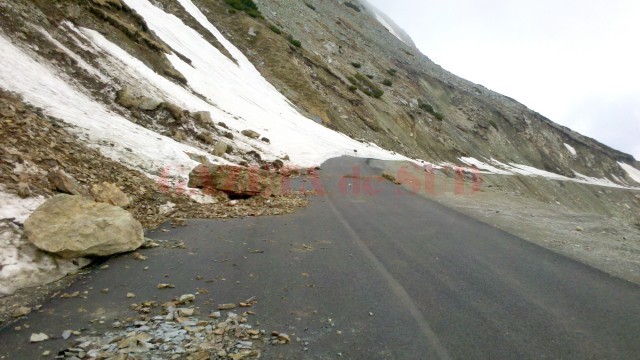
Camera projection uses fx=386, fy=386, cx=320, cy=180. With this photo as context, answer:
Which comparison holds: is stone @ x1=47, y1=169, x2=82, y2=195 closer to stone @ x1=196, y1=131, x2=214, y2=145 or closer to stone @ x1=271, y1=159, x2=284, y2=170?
stone @ x1=196, y1=131, x2=214, y2=145

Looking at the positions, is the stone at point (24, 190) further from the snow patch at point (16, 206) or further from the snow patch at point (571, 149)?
the snow patch at point (571, 149)

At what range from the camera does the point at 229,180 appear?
10797 mm

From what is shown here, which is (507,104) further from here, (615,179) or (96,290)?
(96,290)

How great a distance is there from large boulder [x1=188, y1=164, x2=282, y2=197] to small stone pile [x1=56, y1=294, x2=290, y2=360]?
20.5 feet

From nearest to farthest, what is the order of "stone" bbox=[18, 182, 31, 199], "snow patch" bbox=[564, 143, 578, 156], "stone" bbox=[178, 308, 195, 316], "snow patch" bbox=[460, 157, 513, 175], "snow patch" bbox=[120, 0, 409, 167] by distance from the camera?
"stone" bbox=[178, 308, 195, 316], "stone" bbox=[18, 182, 31, 199], "snow patch" bbox=[120, 0, 409, 167], "snow patch" bbox=[460, 157, 513, 175], "snow patch" bbox=[564, 143, 578, 156]

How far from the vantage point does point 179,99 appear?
17.8 m

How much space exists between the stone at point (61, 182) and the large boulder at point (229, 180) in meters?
3.46

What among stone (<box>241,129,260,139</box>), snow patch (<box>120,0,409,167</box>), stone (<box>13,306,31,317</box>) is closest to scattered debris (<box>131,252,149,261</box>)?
stone (<box>13,306,31,317</box>)

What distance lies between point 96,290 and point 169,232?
2662 millimetres

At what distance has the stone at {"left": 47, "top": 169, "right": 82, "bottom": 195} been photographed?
22.5 ft

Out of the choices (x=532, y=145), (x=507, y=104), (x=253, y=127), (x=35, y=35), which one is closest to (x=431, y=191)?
(x=253, y=127)

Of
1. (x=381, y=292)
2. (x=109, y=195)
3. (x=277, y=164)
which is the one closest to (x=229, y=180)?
(x=109, y=195)

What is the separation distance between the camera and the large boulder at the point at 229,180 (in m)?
10.6

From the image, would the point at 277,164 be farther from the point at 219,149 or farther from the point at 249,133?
the point at 249,133
